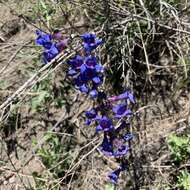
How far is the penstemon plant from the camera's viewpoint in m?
2.08

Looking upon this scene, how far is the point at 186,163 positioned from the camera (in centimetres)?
252

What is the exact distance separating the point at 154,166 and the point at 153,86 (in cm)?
50

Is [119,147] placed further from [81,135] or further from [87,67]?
[81,135]

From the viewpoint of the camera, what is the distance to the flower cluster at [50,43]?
7.22ft

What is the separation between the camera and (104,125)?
2.15m

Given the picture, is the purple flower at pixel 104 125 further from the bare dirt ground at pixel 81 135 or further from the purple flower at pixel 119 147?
the bare dirt ground at pixel 81 135

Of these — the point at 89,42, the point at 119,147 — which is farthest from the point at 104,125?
the point at 89,42

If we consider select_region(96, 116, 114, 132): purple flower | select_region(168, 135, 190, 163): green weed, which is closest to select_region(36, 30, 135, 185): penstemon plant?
select_region(96, 116, 114, 132): purple flower

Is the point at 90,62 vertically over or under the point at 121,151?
over

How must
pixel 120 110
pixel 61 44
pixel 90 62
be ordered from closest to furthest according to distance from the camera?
1. pixel 90 62
2. pixel 120 110
3. pixel 61 44

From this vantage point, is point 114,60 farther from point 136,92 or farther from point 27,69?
point 27,69

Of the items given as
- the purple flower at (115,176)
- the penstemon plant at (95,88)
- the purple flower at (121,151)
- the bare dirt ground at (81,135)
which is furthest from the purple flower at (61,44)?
the purple flower at (115,176)

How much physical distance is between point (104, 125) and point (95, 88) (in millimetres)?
175

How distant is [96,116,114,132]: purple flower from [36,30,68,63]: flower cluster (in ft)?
1.31
